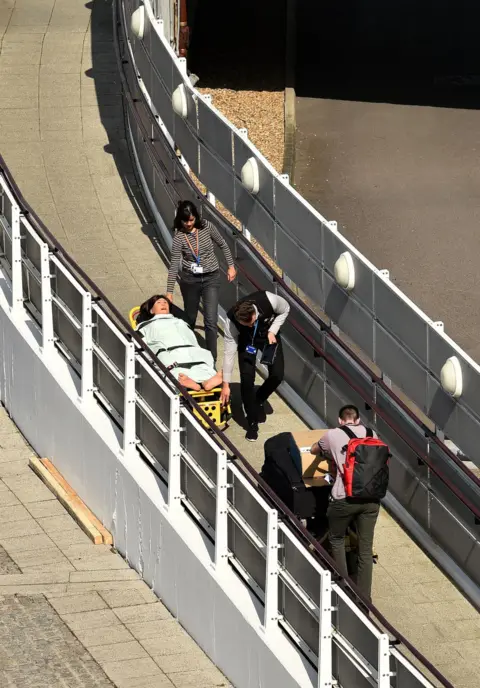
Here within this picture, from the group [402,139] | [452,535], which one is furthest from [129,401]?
[402,139]

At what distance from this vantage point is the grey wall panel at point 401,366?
1313 cm

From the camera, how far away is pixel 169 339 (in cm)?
1383

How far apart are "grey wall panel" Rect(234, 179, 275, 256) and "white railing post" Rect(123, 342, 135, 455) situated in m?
3.23

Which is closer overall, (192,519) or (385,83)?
(192,519)

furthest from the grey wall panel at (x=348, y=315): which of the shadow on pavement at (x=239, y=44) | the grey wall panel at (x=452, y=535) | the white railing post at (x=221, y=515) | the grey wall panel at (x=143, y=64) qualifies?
the shadow on pavement at (x=239, y=44)

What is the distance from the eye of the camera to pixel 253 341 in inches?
534

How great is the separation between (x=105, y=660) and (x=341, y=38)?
23510 millimetres

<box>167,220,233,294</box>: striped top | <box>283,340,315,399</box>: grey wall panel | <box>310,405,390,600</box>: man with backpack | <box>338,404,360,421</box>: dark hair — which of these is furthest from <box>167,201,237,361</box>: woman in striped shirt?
<box>310,405,390,600</box>: man with backpack

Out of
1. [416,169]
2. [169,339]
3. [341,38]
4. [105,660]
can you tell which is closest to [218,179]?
[169,339]

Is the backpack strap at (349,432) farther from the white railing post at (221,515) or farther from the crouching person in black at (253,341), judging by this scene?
the crouching person in black at (253,341)

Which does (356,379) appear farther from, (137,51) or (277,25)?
(277,25)

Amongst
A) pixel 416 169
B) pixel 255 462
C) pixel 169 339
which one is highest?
pixel 169 339

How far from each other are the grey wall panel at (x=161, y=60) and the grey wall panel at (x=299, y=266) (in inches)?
129

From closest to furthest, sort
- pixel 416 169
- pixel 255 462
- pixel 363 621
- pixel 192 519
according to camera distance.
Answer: pixel 363 621, pixel 192 519, pixel 255 462, pixel 416 169
